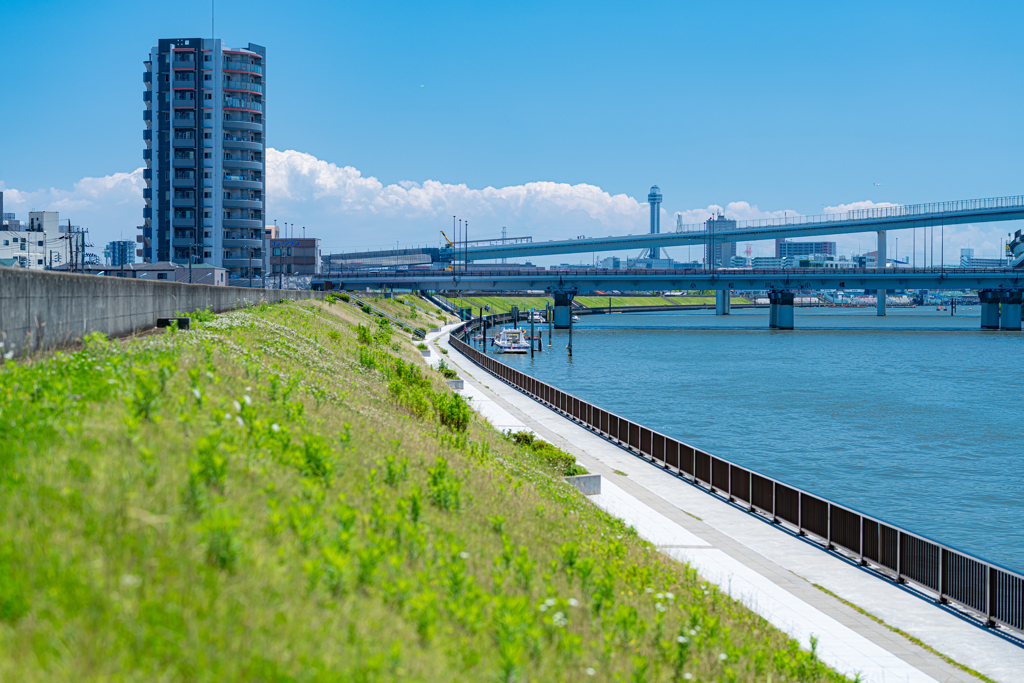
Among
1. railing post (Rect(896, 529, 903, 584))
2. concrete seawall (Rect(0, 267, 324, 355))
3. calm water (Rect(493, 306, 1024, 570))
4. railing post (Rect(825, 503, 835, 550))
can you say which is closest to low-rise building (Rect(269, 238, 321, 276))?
calm water (Rect(493, 306, 1024, 570))

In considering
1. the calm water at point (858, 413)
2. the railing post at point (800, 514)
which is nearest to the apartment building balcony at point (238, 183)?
the calm water at point (858, 413)

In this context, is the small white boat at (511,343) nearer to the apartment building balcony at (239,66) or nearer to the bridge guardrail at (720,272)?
the bridge guardrail at (720,272)

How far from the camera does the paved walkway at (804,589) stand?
13.1m

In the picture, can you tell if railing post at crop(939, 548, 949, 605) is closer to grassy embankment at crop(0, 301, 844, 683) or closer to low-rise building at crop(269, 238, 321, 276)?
grassy embankment at crop(0, 301, 844, 683)

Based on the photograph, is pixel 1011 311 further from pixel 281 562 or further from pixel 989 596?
pixel 281 562

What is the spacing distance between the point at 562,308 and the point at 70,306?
4701 inches

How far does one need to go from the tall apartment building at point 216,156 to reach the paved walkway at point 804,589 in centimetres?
9040

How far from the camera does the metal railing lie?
50.3 feet

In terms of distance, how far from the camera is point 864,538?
746 inches

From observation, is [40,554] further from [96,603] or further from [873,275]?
[873,275]

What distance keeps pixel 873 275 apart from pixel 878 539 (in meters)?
127

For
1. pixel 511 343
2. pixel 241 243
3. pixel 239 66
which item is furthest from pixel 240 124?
A: pixel 511 343

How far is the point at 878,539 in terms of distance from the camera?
1841 cm

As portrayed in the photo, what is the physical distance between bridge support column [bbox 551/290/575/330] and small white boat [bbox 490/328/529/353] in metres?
23.6
